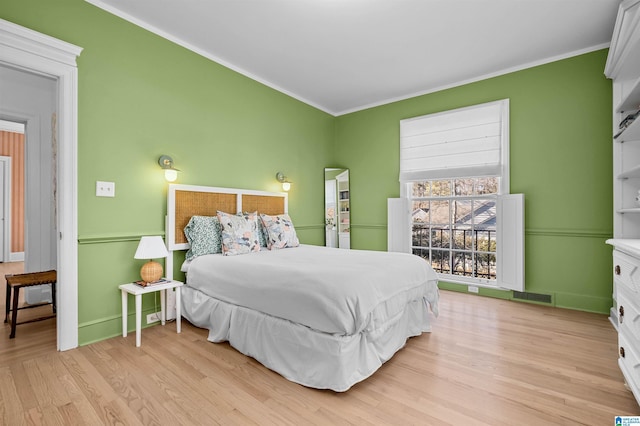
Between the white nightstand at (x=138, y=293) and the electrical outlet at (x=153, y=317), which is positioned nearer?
the white nightstand at (x=138, y=293)

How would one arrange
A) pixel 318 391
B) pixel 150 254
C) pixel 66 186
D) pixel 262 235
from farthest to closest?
pixel 262 235
pixel 150 254
pixel 66 186
pixel 318 391

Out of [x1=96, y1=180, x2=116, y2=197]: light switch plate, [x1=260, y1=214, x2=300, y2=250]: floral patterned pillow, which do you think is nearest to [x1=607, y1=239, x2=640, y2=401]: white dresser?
[x1=260, y1=214, x2=300, y2=250]: floral patterned pillow

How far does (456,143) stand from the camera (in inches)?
158

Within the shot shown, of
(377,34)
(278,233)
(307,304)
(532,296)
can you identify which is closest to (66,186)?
(278,233)

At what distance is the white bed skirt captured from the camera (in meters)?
1.78

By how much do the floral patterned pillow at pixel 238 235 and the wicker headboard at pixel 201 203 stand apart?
0.28 metres

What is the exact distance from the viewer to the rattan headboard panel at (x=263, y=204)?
3638mm

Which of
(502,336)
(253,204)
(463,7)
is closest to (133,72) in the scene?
(253,204)

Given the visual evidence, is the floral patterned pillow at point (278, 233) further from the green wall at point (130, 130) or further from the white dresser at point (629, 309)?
the white dresser at point (629, 309)

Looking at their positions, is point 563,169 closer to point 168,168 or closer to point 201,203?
point 201,203

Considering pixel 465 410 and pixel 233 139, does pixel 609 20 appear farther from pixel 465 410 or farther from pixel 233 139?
pixel 233 139

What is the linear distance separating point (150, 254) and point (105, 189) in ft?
2.21

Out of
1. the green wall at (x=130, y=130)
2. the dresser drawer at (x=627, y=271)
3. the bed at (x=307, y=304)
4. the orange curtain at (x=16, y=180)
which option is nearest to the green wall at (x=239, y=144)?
the green wall at (x=130, y=130)

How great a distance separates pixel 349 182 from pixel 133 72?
3.23 metres
